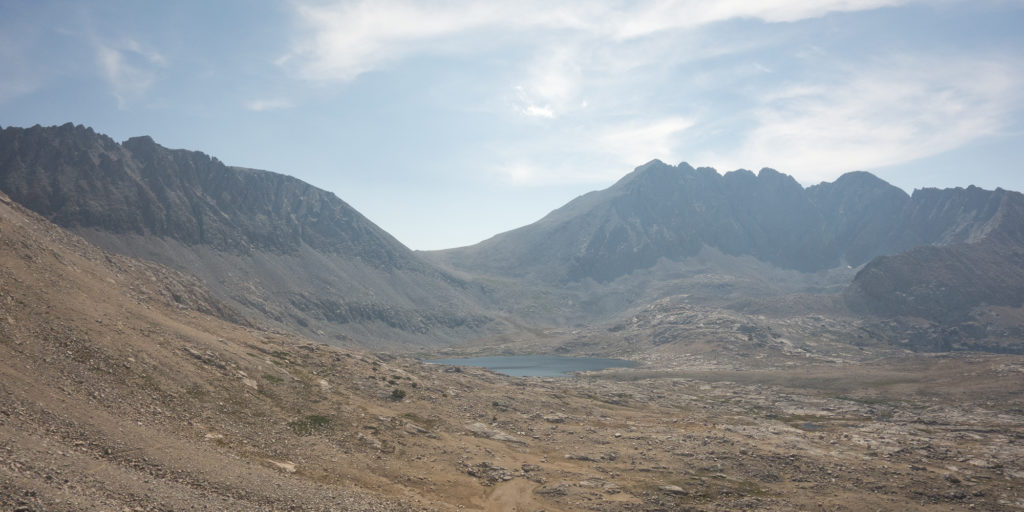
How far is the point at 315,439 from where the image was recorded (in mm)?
→ 44906

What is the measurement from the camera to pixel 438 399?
227 ft

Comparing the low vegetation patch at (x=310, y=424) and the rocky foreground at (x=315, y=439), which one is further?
the low vegetation patch at (x=310, y=424)

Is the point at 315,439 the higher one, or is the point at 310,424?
the point at 310,424

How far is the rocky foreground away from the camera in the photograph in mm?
30812

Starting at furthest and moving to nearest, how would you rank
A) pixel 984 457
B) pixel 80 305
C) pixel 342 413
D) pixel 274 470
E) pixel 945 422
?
pixel 945 422, pixel 984 457, pixel 342 413, pixel 80 305, pixel 274 470

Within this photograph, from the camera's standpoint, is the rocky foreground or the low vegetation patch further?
the low vegetation patch

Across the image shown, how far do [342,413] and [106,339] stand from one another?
2106cm

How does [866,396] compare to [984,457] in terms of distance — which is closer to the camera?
[984,457]

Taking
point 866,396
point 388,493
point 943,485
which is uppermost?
point 388,493

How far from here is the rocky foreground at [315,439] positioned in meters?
30.8

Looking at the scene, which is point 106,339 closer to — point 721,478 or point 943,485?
point 721,478

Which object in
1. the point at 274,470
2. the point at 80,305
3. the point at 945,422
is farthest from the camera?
the point at 945,422

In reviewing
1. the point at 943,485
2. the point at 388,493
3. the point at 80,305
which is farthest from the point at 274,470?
the point at 943,485

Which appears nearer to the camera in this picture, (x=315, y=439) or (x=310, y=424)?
(x=315, y=439)
